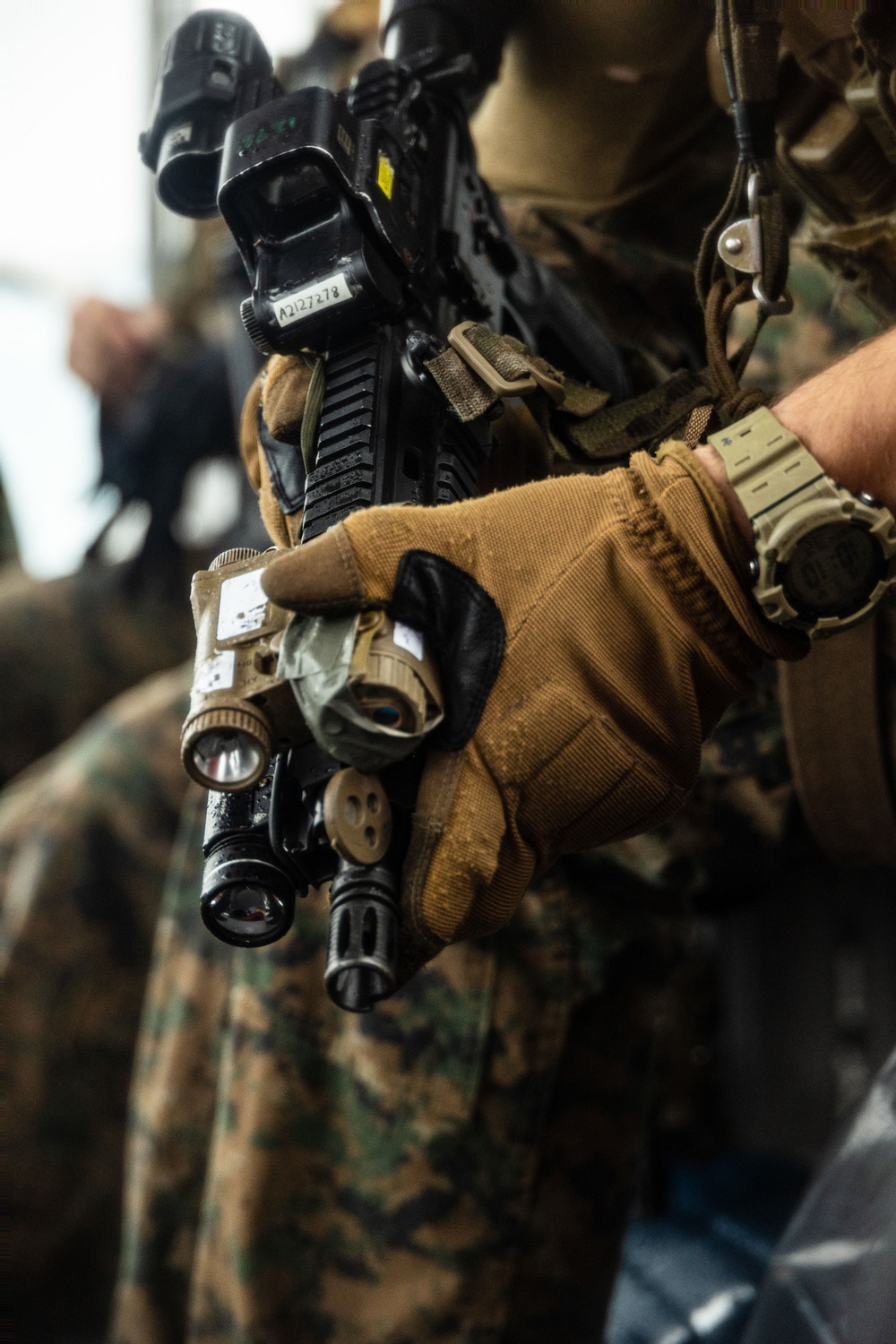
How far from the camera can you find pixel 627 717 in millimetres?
545

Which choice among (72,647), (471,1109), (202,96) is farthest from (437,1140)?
(72,647)

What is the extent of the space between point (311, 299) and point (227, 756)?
0.80 ft

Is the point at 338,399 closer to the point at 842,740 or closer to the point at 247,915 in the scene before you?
the point at 247,915

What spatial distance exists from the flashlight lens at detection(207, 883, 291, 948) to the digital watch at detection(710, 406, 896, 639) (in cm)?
24

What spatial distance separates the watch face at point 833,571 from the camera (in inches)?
20.9

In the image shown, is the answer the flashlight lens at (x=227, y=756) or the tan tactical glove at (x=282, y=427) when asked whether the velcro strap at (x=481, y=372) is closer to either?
the tan tactical glove at (x=282, y=427)

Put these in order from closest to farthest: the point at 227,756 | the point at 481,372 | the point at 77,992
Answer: the point at 227,756
the point at 481,372
the point at 77,992

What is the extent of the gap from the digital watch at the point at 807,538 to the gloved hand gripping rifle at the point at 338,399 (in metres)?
0.15

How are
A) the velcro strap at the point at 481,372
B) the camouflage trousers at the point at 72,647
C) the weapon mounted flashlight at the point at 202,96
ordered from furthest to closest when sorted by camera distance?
the camouflage trousers at the point at 72,647 → the weapon mounted flashlight at the point at 202,96 → the velcro strap at the point at 481,372

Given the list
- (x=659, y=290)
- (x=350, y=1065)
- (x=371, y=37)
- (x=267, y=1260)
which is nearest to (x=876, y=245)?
(x=659, y=290)

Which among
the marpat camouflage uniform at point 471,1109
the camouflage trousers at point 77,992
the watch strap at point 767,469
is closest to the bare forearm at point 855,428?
the watch strap at point 767,469

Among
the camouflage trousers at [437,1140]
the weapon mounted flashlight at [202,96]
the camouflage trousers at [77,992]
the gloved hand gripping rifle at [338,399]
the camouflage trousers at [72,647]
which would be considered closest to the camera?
the gloved hand gripping rifle at [338,399]

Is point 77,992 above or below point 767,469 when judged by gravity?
below

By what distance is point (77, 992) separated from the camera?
1221mm
